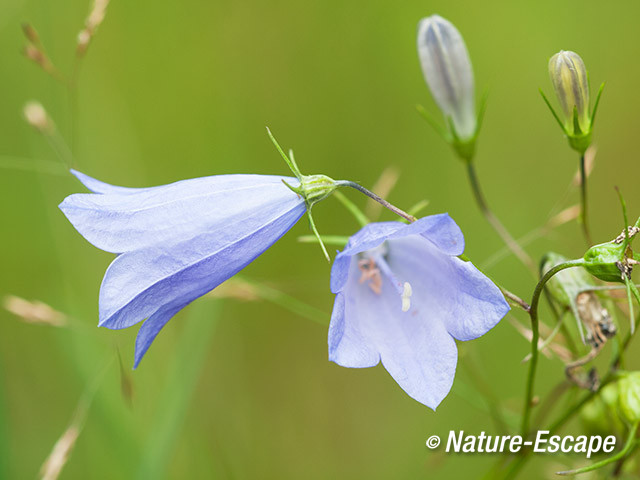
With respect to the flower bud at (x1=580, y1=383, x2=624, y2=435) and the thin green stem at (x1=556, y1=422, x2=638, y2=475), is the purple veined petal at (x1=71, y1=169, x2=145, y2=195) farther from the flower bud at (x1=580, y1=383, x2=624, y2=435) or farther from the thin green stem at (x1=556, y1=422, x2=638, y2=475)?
the flower bud at (x1=580, y1=383, x2=624, y2=435)

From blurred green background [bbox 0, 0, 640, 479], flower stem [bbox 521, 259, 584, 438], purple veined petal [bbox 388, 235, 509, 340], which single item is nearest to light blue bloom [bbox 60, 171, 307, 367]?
purple veined petal [bbox 388, 235, 509, 340]

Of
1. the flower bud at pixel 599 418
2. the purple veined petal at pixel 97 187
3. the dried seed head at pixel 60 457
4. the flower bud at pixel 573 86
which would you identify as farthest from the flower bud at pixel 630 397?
the dried seed head at pixel 60 457

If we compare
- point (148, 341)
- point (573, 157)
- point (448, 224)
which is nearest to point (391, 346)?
A: point (448, 224)

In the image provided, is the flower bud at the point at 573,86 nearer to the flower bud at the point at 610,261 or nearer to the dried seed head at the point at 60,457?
the flower bud at the point at 610,261

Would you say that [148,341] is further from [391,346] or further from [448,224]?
[448,224]

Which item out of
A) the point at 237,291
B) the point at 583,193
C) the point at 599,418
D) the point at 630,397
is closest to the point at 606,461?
the point at 630,397

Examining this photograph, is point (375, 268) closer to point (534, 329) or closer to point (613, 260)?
point (534, 329)

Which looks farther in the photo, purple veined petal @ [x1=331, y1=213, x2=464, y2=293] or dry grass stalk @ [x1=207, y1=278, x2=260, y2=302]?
dry grass stalk @ [x1=207, y1=278, x2=260, y2=302]
